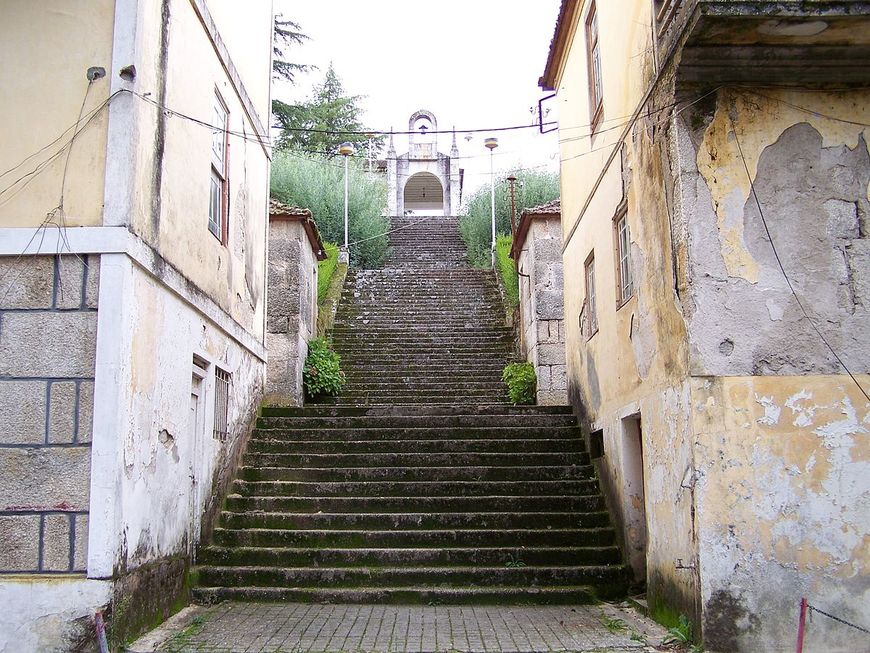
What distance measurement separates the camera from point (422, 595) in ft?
24.8

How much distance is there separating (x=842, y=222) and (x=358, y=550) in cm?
538

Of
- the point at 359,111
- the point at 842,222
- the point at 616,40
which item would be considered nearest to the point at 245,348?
the point at 616,40

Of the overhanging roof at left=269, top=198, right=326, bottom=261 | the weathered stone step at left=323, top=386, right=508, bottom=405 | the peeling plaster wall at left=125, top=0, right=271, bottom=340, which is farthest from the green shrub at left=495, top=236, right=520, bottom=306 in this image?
the peeling plaster wall at left=125, top=0, right=271, bottom=340

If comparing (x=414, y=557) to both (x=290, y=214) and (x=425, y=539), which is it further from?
(x=290, y=214)

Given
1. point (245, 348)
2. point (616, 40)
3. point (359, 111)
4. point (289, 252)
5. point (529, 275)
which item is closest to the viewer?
point (616, 40)

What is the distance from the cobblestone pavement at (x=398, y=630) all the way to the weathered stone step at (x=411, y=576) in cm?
36

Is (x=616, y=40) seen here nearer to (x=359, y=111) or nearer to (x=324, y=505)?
(x=324, y=505)

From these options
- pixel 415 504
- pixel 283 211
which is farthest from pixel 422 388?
pixel 415 504

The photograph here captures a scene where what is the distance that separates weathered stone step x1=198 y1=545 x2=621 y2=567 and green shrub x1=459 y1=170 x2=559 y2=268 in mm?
15705

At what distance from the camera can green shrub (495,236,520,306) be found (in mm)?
16656

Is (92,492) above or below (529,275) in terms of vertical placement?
below

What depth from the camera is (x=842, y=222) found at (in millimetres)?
6062

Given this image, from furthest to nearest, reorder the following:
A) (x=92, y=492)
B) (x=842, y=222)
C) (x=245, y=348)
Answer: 1. (x=245, y=348)
2. (x=842, y=222)
3. (x=92, y=492)

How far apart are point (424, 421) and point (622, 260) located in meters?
3.56
